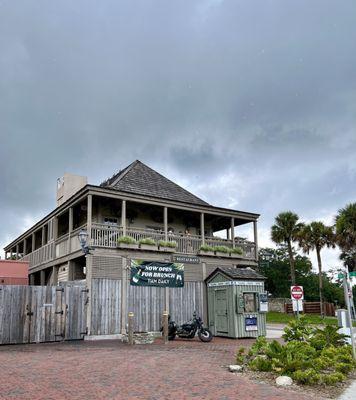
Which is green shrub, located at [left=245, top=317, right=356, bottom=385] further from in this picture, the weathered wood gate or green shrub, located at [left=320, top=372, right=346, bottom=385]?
the weathered wood gate

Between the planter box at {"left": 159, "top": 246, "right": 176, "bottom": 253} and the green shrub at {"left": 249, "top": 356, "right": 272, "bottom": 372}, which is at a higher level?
the planter box at {"left": 159, "top": 246, "right": 176, "bottom": 253}

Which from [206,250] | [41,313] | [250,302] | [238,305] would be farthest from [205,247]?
[41,313]

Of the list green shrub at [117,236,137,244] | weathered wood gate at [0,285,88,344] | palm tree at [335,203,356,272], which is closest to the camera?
weathered wood gate at [0,285,88,344]

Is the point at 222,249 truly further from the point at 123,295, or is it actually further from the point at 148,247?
the point at 123,295

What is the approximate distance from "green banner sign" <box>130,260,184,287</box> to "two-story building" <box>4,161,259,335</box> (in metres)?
0.23

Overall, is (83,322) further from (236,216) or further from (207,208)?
(236,216)

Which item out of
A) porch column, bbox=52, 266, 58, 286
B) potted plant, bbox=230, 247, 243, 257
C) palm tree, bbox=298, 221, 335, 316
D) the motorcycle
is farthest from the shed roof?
palm tree, bbox=298, 221, 335, 316

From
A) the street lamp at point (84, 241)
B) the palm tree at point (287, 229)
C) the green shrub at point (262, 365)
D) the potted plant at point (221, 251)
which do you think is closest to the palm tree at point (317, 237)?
the palm tree at point (287, 229)

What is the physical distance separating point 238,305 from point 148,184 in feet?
27.5

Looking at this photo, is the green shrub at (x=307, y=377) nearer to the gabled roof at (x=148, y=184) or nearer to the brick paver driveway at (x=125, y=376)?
the brick paver driveway at (x=125, y=376)

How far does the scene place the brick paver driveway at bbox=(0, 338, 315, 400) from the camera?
7.14 m

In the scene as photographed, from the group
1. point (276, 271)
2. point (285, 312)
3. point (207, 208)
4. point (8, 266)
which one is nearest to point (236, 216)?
point (207, 208)

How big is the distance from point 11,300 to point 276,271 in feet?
157

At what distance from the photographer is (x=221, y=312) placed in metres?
18.9
